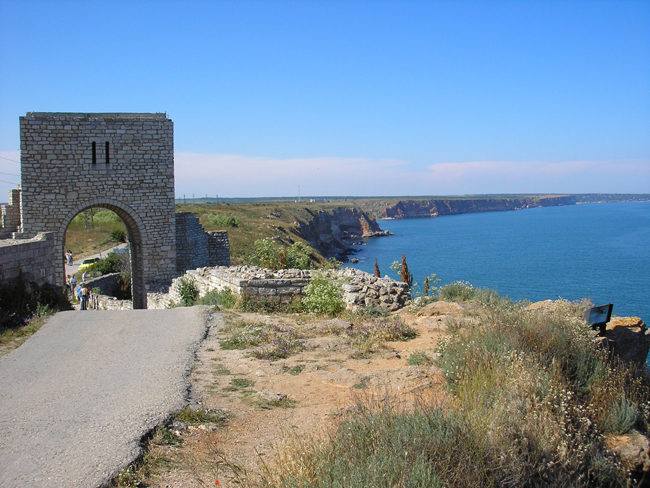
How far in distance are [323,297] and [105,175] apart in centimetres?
1099

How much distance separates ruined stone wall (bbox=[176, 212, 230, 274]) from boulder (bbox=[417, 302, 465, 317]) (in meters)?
11.5

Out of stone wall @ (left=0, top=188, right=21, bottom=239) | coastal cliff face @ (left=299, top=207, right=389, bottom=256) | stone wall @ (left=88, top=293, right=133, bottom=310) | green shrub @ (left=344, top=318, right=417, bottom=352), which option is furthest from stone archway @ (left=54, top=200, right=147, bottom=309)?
coastal cliff face @ (left=299, top=207, right=389, bottom=256)

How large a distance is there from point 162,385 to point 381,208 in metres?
195

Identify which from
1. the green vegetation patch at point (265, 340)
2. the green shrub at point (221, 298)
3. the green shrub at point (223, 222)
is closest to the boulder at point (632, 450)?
the green vegetation patch at point (265, 340)

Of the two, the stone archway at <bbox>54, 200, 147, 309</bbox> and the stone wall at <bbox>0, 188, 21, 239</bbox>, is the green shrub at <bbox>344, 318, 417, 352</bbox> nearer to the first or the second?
the stone archway at <bbox>54, 200, 147, 309</bbox>

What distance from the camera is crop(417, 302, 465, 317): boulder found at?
9.86 m

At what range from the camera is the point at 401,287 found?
11188 millimetres

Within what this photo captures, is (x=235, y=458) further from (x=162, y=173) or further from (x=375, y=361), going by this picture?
(x=162, y=173)

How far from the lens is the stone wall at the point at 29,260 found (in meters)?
10.3

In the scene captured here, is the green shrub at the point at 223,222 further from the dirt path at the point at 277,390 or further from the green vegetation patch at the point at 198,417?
the green vegetation patch at the point at 198,417

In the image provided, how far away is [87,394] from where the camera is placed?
18.5ft

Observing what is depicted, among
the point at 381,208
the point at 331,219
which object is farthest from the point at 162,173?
the point at 381,208

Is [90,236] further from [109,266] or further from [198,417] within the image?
[198,417]

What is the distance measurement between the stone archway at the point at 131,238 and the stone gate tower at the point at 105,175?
0.03 meters
